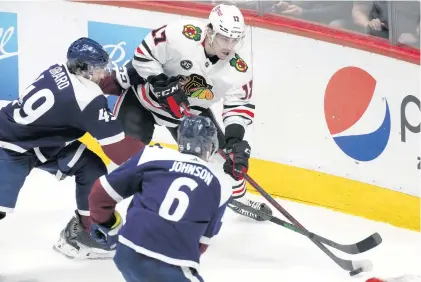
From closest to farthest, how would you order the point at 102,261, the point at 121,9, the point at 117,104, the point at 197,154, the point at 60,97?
the point at 197,154
the point at 60,97
the point at 102,261
the point at 117,104
the point at 121,9

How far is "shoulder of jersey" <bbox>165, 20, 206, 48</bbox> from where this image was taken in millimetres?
3236

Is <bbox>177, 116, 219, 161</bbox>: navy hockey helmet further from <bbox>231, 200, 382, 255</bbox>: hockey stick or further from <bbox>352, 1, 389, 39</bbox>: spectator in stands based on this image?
<bbox>352, 1, 389, 39</bbox>: spectator in stands

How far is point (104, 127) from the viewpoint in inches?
111

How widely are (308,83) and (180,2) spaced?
2.89 ft

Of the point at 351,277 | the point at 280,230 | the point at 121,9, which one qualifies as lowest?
the point at 351,277

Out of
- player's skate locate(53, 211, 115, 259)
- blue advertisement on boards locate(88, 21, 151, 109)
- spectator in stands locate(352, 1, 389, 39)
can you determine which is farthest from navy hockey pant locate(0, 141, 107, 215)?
spectator in stands locate(352, 1, 389, 39)

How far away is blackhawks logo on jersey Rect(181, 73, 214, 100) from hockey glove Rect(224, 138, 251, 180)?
26cm

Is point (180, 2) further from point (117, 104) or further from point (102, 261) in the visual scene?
point (102, 261)

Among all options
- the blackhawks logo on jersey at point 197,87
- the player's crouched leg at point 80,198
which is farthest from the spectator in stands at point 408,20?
the player's crouched leg at point 80,198

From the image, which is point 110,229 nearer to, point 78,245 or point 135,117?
point 78,245

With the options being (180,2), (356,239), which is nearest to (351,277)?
(356,239)

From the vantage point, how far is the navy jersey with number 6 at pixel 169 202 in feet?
7.11

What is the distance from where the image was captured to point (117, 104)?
3.54 metres

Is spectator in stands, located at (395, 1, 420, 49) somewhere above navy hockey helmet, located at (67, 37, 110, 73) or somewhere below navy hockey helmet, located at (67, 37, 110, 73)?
above
